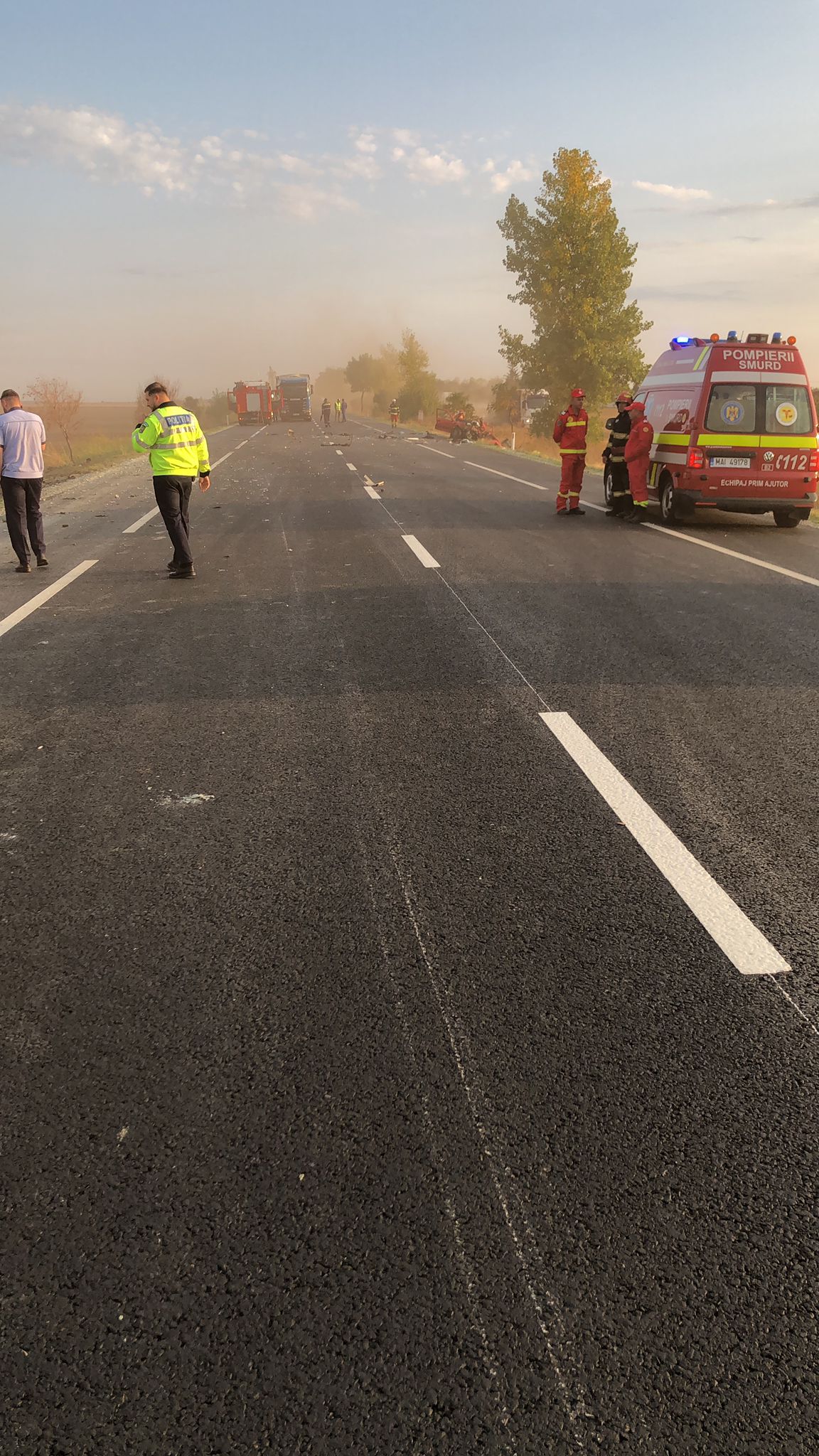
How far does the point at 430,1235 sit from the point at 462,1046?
0.62 m

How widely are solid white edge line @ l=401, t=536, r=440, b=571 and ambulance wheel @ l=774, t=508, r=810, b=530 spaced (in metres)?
5.24

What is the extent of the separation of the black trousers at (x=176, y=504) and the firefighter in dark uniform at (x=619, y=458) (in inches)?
260

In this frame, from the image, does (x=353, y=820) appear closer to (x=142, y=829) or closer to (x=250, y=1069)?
(x=142, y=829)

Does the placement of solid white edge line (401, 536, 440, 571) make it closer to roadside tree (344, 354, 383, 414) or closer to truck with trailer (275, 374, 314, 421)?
truck with trailer (275, 374, 314, 421)

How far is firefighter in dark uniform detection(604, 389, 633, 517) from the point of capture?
1345 cm

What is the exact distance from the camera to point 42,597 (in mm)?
8836

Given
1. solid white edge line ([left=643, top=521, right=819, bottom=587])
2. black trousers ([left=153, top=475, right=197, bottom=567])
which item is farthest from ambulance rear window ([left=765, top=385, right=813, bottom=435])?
black trousers ([left=153, top=475, right=197, bottom=567])

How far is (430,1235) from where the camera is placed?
2043 millimetres

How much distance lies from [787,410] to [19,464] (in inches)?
371

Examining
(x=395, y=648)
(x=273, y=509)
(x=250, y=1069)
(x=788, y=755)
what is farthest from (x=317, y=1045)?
(x=273, y=509)

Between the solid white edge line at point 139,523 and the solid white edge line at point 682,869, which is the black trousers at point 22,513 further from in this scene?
the solid white edge line at point 682,869

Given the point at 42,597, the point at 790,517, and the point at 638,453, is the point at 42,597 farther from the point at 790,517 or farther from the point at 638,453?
the point at 790,517

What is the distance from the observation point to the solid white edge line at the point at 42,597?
7777mm

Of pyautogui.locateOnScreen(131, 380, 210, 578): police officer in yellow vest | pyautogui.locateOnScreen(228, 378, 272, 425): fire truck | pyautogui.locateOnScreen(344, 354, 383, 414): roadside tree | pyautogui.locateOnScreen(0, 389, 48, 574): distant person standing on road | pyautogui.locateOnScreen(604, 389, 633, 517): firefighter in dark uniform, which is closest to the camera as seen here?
pyautogui.locateOnScreen(131, 380, 210, 578): police officer in yellow vest
